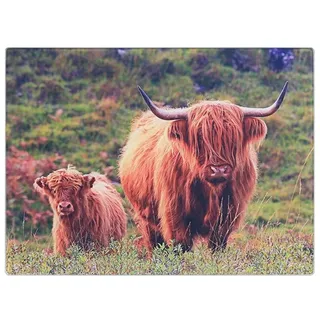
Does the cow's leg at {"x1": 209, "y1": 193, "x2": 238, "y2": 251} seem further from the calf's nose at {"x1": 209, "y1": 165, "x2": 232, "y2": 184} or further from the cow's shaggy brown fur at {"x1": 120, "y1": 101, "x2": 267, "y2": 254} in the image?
the calf's nose at {"x1": 209, "y1": 165, "x2": 232, "y2": 184}

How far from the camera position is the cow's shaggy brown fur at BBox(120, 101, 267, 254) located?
7480 mm

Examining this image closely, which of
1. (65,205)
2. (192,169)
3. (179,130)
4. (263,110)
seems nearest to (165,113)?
(179,130)

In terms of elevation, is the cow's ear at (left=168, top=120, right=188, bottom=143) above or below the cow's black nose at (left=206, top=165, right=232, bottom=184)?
above

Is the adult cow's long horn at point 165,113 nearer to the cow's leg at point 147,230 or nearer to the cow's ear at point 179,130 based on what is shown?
the cow's ear at point 179,130

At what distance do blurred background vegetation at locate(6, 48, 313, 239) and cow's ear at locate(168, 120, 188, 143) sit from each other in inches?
13.4

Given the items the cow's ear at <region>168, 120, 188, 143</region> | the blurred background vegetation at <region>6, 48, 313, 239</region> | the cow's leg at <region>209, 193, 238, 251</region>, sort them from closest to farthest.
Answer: the cow's ear at <region>168, 120, 188, 143</region>, the cow's leg at <region>209, 193, 238, 251</region>, the blurred background vegetation at <region>6, 48, 313, 239</region>

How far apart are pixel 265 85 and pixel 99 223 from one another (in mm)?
1688

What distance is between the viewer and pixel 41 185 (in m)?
7.76

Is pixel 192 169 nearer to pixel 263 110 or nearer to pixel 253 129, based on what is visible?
pixel 253 129

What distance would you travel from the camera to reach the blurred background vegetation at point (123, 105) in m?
7.88

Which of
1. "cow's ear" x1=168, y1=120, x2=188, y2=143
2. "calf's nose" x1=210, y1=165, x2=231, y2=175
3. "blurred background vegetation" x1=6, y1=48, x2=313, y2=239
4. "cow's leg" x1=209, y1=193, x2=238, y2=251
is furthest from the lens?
"blurred background vegetation" x1=6, y1=48, x2=313, y2=239

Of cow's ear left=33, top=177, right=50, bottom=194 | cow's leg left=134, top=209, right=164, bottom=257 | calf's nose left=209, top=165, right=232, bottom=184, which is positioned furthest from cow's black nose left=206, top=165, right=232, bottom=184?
cow's ear left=33, top=177, right=50, bottom=194

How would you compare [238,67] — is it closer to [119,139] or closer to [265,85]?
[265,85]
